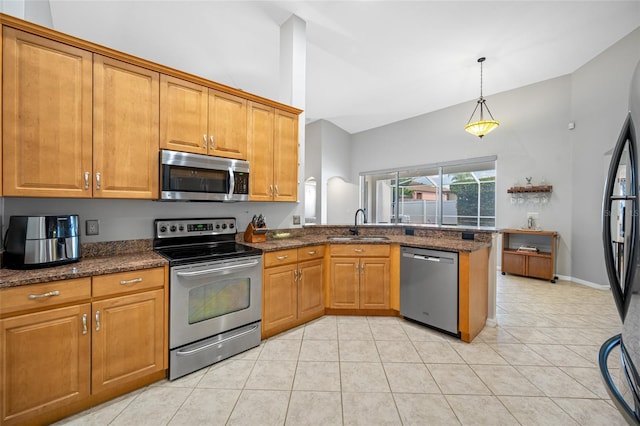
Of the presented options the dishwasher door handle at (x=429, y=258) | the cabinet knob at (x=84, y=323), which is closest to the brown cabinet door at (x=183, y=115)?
the cabinet knob at (x=84, y=323)

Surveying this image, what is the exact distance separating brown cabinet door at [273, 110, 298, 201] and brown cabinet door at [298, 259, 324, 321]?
0.80 meters

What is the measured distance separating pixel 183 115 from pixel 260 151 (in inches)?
29.6

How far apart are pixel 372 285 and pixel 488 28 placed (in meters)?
3.50

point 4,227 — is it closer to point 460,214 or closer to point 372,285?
point 372,285

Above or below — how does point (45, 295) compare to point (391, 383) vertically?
above

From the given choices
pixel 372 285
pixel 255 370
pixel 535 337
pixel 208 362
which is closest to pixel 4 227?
pixel 208 362

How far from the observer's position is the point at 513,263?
4.76 m

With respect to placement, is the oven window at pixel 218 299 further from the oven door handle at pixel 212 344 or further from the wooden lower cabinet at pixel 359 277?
the wooden lower cabinet at pixel 359 277

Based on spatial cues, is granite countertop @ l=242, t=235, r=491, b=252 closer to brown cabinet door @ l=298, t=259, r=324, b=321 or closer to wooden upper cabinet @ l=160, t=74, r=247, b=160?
brown cabinet door @ l=298, t=259, r=324, b=321

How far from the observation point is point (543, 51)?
12.8ft

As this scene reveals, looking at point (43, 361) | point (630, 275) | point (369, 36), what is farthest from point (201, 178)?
point (369, 36)

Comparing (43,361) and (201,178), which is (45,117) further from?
(43,361)

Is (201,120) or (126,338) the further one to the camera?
(201,120)

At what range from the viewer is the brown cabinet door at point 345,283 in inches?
113
